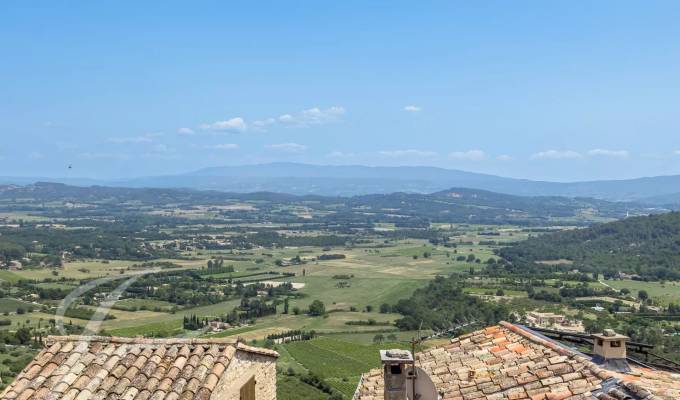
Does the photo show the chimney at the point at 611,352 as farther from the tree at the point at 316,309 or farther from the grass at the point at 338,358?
the tree at the point at 316,309

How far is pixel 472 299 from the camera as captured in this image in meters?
80.6

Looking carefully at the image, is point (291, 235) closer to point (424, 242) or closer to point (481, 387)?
point (424, 242)

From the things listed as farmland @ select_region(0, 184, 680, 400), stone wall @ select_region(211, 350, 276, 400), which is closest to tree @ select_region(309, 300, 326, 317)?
farmland @ select_region(0, 184, 680, 400)

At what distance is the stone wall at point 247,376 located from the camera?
7848mm

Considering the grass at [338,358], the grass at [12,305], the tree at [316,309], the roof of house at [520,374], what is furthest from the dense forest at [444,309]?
the roof of house at [520,374]

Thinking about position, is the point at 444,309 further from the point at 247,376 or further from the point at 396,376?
the point at 247,376

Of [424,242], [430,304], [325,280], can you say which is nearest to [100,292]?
[325,280]

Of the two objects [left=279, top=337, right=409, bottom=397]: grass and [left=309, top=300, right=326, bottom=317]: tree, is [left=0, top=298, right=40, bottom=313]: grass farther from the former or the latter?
[left=279, top=337, right=409, bottom=397]: grass

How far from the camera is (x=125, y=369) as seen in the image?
26.2 ft

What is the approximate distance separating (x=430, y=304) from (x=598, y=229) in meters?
75.8

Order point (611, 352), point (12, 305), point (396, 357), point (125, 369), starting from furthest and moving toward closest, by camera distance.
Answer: point (12, 305) < point (611, 352) < point (396, 357) < point (125, 369)

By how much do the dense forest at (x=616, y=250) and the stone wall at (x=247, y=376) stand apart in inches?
3983

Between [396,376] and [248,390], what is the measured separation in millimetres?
1910

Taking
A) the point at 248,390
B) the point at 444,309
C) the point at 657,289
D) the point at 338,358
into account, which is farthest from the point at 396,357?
the point at 657,289
